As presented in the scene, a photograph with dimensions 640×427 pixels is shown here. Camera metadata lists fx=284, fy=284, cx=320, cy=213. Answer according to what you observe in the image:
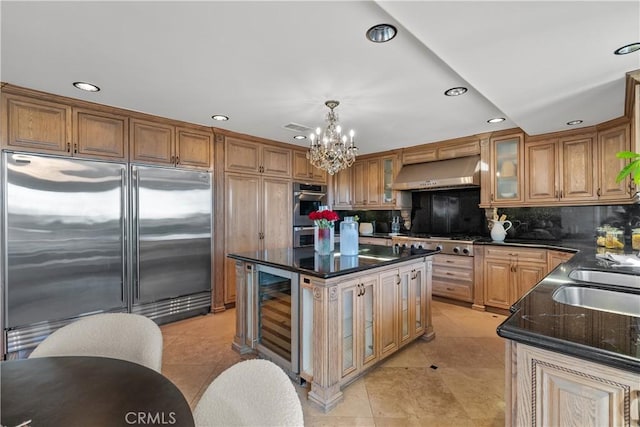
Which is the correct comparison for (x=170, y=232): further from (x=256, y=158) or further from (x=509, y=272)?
(x=509, y=272)

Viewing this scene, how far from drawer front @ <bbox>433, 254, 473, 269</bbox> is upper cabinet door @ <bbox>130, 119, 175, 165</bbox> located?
3.72 metres

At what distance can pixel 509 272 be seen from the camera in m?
3.48

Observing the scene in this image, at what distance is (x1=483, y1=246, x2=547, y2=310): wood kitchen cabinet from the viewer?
331cm

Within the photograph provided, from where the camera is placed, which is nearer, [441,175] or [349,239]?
[349,239]

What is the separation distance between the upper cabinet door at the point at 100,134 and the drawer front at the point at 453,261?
410 centimetres

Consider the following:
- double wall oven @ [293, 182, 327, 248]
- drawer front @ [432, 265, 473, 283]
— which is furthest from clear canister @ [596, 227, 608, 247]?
double wall oven @ [293, 182, 327, 248]

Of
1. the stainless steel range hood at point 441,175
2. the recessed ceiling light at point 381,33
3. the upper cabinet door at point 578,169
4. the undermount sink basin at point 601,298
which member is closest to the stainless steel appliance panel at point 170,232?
the recessed ceiling light at point 381,33

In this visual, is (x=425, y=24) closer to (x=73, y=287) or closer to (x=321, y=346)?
(x=321, y=346)

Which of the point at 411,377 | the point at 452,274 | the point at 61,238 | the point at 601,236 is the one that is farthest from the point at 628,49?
the point at 61,238

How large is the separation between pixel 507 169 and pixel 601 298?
272 cm

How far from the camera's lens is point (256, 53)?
192 cm

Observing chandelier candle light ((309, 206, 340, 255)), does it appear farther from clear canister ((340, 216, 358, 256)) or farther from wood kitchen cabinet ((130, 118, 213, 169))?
wood kitchen cabinet ((130, 118, 213, 169))

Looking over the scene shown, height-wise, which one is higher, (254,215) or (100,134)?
(100,134)

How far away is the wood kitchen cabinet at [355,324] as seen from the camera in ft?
6.51
